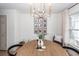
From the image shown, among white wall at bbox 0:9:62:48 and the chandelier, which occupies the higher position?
the chandelier

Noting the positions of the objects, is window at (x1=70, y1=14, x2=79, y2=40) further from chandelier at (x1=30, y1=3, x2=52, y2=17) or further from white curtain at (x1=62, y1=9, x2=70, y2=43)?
chandelier at (x1=30, y1=3, x2=52, y2=17)

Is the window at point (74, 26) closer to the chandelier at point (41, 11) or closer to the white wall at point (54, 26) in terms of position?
the white wall at point (54, 26)

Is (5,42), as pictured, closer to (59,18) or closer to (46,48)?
(46,48)

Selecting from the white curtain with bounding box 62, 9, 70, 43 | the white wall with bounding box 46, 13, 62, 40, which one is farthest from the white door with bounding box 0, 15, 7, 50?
the white curtain with bounding box 62, 9, 70, 43

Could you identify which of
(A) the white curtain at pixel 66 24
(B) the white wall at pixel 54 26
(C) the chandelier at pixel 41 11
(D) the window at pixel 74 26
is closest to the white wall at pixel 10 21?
(C) the chandelier at pixel 41 11

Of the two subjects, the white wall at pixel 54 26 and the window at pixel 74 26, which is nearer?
the window at pixel 74 26

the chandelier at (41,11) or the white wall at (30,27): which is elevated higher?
the chandelier at (41,11)

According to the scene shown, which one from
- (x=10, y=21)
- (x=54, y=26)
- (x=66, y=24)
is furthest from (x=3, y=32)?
(x=66, y=24)

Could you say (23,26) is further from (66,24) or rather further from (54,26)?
(66,24)

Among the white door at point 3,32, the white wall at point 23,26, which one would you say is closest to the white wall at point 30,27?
the white wall at point 23,26

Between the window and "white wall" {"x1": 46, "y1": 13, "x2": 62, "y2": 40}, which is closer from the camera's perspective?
the window

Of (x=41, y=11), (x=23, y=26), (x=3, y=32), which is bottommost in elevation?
(x=3, y=32)

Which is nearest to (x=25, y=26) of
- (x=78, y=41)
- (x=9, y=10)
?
(x=9, y=10)

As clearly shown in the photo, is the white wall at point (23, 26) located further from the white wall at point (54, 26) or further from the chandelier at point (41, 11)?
the chandelier at point (41, 11)
